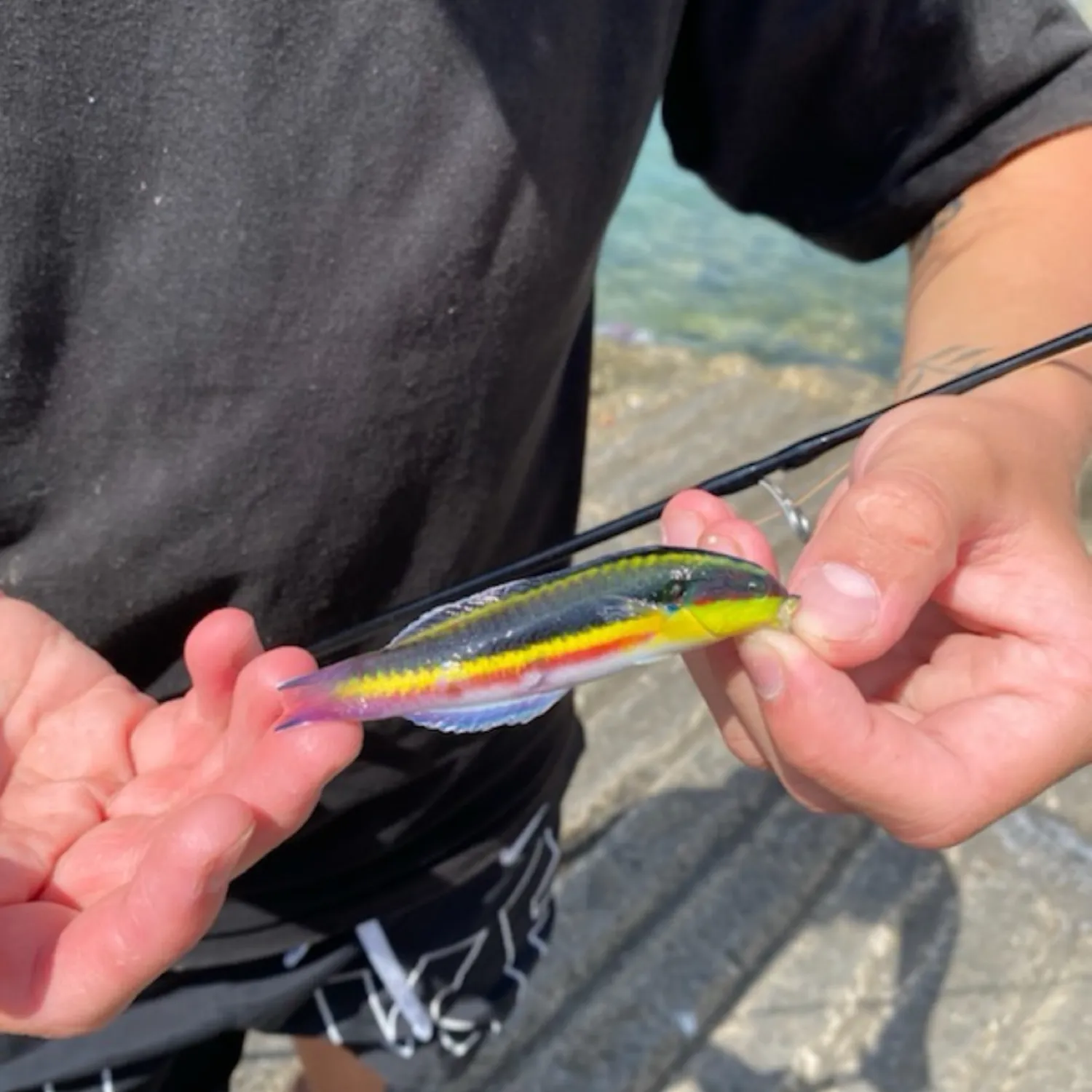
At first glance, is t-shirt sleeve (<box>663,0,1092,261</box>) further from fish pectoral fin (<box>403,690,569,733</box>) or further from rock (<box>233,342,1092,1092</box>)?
rock (<box>233,342,1092,1092</box>)

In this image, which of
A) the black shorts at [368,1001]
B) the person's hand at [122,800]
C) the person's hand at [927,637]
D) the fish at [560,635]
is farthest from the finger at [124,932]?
the black shorts at [368,1001]

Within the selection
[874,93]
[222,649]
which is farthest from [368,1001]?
[874,93]

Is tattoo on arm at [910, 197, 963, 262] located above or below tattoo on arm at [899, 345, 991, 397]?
above

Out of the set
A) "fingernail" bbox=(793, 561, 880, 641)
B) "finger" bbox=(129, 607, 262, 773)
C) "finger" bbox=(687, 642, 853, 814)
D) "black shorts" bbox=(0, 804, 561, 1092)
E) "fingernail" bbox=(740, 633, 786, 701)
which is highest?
"finger" bbox=(129, 607, 262, 773)

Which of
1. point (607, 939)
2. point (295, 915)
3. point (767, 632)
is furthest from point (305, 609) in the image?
point (607, 939)

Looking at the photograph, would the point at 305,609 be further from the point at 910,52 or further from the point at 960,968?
the point at 960,968

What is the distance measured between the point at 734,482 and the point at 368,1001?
1072mm

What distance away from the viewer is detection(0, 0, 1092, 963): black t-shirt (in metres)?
1.18

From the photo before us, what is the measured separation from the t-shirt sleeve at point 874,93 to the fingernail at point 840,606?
88 cm

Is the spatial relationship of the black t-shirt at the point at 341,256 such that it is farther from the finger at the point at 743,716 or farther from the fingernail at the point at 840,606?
the fingernail at the point at 840,606

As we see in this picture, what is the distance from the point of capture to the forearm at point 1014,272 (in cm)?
150

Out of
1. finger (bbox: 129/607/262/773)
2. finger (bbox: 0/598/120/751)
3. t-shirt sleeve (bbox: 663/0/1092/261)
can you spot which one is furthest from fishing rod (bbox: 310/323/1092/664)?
t-shirt sleeve (bbox: 663/0/1092/261)

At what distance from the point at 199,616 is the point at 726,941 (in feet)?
5.91

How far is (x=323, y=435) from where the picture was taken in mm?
1336
